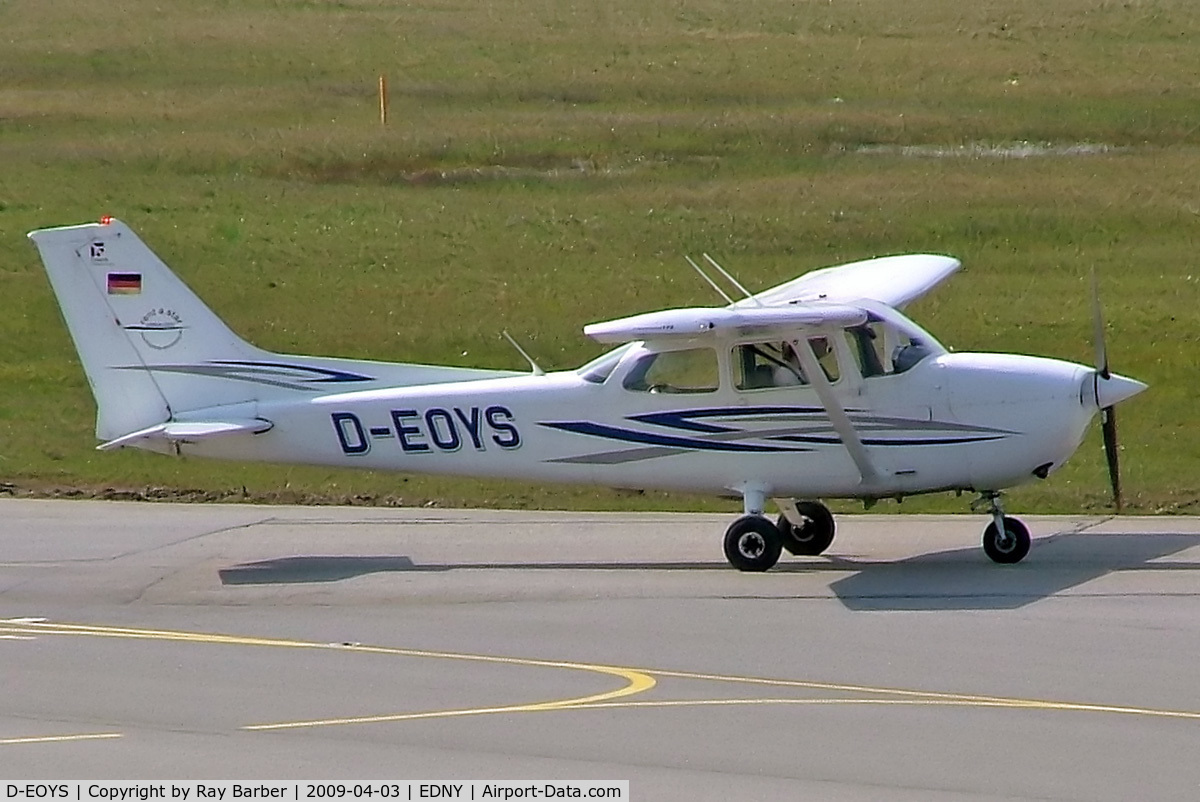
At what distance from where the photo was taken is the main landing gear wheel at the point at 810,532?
16141 mm

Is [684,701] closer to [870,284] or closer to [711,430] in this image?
[711,430]

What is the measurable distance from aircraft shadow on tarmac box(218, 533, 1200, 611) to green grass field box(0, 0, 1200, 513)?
2541mm

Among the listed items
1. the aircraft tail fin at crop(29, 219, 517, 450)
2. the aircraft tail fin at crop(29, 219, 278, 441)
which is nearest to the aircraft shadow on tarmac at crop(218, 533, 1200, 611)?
the aircraft tail fin at crop(29, 219, 517, 450)

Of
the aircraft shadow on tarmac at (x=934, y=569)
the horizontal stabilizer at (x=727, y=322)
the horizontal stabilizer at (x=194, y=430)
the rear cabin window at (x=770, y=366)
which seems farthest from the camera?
the horizontal stabilizer at (x=194, y=430)

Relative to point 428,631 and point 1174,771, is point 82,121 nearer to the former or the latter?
point 428,631

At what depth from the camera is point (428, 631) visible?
13.7 meters

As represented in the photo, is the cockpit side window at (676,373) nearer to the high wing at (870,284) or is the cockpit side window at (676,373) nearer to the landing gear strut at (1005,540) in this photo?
the high wing at (870,284)

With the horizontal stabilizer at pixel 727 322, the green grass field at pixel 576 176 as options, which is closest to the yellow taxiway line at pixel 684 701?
the horizontal stabilizer at pixel 727 322

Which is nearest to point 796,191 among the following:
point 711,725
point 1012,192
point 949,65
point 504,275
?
point 1012,192

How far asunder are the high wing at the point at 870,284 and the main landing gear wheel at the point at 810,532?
1669mm

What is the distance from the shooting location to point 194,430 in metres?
15.8

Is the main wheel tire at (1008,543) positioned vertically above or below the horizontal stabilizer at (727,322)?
below

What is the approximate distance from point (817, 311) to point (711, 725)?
469 centimetres

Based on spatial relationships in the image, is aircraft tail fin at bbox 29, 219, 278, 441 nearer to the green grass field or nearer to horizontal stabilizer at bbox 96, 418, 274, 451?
horizontal stabilizer at bbox 96, 418, 274, 451
